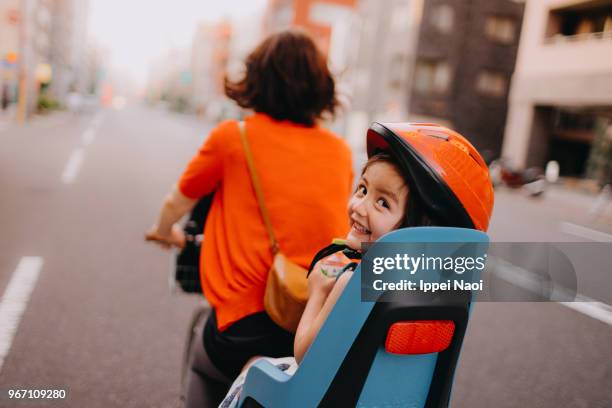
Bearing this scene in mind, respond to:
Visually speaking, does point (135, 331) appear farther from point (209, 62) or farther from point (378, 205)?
point (209, 62)

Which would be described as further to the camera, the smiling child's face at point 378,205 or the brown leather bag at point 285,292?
the brown leather bag at point 285,292

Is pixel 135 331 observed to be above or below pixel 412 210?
below

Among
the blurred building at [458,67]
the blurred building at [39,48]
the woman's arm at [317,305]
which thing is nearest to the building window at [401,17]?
the blurred building at [458,67]

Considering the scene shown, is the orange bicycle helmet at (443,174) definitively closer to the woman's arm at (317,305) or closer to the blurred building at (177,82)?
the woman's arm at (317,305)

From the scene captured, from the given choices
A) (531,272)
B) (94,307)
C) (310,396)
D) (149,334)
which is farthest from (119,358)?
(531,272)

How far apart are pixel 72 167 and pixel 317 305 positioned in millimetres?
13044

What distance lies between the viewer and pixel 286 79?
1.76 m

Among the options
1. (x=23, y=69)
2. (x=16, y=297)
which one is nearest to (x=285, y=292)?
(x=16, y=297)

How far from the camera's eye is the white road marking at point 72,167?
37.2ft

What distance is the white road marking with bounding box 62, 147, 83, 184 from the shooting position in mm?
11335

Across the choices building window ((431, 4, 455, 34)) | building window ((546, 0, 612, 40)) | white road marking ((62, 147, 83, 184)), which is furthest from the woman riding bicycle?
building window ((431, 4, 455, 34))

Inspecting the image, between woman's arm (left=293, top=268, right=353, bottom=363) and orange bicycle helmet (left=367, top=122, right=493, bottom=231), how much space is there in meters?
0.21

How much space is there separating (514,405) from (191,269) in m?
2.14

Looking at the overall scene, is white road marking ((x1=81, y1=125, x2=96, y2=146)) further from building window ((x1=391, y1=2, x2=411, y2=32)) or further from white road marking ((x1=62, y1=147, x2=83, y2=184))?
building window ((x1=391, y1=2, x2=411, y2=32))
